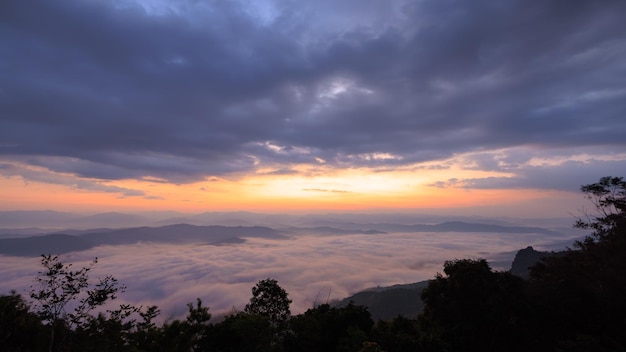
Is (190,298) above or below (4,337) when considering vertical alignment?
below

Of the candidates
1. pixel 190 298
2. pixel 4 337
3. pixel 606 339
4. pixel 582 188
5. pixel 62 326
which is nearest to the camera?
pixel 4 337

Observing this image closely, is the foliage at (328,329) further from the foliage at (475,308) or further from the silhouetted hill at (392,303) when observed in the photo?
the silhouetted hill at (392,303)

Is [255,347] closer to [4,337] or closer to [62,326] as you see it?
[62,326]

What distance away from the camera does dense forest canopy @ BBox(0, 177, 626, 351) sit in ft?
72.8

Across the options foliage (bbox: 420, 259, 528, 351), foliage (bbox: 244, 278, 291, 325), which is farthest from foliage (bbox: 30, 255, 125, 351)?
foliage (bbox: 420, 259, 528, 351)

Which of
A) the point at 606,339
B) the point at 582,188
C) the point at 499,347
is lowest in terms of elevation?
the point at 499,347

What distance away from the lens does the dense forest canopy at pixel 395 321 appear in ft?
72.8

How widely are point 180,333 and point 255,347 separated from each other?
671 centimetres

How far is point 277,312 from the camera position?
32344 mm

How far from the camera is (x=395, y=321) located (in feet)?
93.2

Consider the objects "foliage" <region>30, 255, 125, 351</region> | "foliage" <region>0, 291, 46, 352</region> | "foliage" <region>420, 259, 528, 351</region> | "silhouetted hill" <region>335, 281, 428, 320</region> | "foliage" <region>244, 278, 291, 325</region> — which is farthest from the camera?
"silhouetted hill" <region>335, 281, 428, 320</region>

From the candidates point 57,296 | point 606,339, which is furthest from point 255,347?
point 606,339

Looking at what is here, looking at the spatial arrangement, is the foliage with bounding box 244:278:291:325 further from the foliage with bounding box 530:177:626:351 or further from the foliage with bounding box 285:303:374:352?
the foliage with bounding box 530:177:626:351

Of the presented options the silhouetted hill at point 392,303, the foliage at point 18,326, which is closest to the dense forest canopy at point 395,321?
the foliage at point 18,326
